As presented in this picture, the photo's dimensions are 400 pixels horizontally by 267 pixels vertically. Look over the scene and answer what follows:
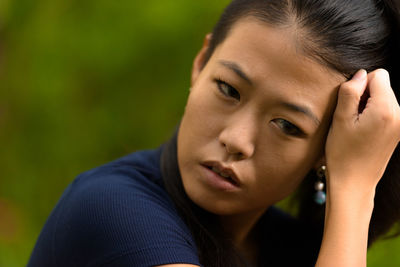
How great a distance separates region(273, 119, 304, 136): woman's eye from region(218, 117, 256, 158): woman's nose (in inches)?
3.1

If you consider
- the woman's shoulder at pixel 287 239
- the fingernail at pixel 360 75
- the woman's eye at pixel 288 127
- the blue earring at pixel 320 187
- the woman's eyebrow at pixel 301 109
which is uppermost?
the fingernail at pixel 360 75

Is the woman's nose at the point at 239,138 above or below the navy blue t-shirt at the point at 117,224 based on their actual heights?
above

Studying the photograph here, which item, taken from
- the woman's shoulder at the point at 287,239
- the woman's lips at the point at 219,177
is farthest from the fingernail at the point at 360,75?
the woman's shoulder at the point at 287,239

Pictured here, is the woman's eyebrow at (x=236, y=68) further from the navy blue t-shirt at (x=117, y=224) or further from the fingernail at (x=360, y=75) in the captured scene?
the navy blue t-shirt at (x=117, y=224)

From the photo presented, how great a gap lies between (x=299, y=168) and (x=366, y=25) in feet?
1.56

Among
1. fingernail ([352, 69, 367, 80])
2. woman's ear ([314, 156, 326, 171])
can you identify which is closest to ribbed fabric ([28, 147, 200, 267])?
woman's ear ([314, 156, 326, 171])

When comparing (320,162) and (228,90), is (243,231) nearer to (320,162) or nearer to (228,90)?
(320,162)

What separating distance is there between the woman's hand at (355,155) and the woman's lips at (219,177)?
318mm

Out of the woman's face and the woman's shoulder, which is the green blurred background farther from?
the woman's face

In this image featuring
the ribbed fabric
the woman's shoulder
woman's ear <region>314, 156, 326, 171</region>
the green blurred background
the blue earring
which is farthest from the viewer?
the green blurred background

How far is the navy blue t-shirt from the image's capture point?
4.93 ft

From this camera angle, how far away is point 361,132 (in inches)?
66.9

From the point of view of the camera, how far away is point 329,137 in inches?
68.3

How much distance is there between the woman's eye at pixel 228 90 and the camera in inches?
65.1
